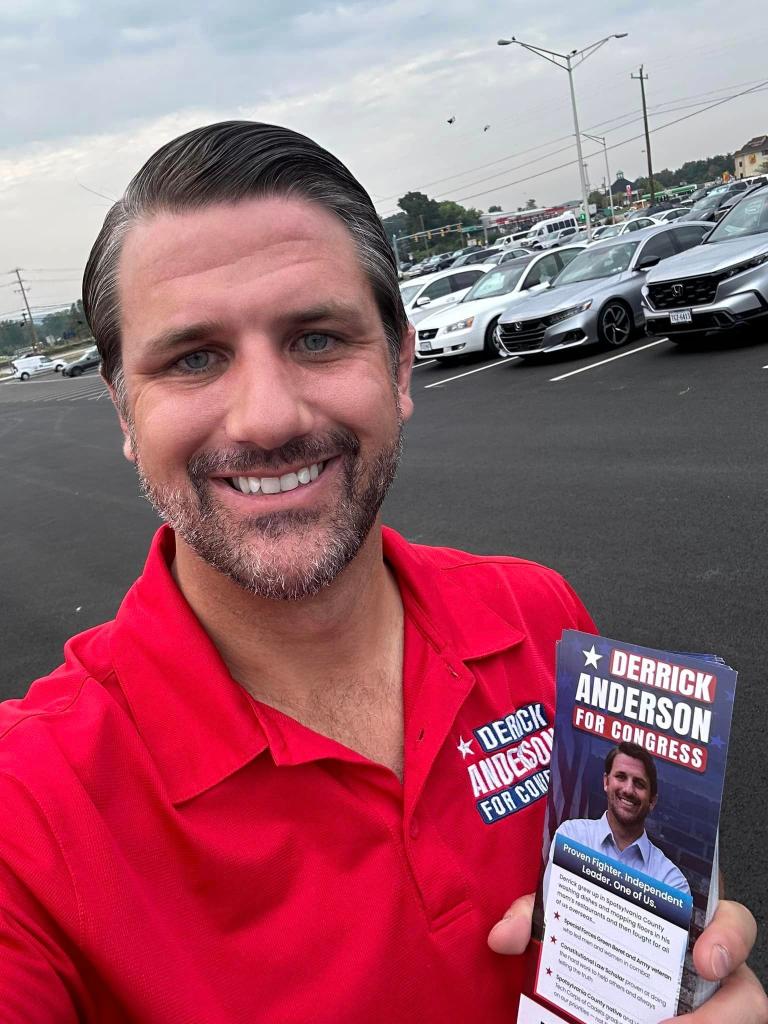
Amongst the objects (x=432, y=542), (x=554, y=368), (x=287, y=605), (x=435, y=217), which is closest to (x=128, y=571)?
(x=432, y=542)

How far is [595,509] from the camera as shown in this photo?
620 cm

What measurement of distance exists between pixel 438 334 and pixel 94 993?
47.4 feet

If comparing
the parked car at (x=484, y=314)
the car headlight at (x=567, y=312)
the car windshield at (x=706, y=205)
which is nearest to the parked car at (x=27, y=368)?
the car windshield at (x=706, y=205)

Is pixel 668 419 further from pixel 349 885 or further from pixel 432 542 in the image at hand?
pixel 349 885

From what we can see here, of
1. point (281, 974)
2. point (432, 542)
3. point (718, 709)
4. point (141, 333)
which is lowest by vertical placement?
point (432, 542)

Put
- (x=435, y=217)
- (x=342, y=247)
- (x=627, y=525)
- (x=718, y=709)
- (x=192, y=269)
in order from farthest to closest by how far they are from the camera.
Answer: (x=435, y=217), (x=627, y=525), (x=342, y=247), (x=192, y=269), (x=718, y=709)

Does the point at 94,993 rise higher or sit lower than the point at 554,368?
higher

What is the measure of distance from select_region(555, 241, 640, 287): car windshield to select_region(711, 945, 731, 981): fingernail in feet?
41.9

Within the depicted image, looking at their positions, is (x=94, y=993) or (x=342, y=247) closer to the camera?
(x=94, y=993)

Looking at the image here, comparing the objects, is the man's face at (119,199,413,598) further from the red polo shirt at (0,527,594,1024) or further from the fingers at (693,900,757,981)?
the fingers at (693,900,757,981)

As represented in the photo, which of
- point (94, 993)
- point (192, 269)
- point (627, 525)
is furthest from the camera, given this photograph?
point (627, 525)

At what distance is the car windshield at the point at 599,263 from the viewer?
1289cm

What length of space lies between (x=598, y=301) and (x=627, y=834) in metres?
12.0

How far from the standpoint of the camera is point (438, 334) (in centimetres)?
1500
